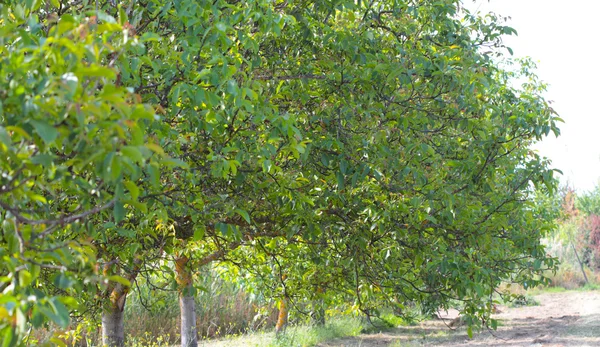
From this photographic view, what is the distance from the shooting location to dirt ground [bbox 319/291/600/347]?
12164 millimetres

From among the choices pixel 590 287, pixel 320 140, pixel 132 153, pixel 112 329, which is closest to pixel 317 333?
pixel 112 329

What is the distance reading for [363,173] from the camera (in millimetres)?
4121

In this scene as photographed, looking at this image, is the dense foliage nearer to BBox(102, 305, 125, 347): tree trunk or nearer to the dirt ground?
BBox(102, 305, 125, 347): tree trunk

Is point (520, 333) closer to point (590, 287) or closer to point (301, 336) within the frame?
point (301, 336)

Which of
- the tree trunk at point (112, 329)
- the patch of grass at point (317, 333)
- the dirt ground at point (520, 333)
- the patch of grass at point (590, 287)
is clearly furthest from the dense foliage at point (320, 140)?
the patch of grass at point (590, 287)

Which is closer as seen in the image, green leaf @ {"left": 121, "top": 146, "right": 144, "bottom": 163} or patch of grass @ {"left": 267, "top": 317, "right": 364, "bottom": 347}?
green leaf @ {"left": 121, "top": 146, "right": 144, "bottom": 163}

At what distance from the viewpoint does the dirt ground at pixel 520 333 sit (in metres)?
12.2

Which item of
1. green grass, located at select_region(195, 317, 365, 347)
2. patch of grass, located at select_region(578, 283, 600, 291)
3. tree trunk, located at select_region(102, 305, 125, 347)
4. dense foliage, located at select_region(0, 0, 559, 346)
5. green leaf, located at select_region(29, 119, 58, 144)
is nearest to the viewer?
green leaf, located at select_region(29, 119, 58, 144)

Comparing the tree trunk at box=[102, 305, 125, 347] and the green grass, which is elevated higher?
the tree trunk at box=[102, 305, 125, 347]

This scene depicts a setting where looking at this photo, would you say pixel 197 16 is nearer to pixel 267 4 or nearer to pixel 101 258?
pixel 267 4

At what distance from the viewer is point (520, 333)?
543 inches

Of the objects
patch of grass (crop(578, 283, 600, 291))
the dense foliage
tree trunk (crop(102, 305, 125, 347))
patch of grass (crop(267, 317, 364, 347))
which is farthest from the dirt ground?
patch of grass (crop(578, 283, 600, 291))

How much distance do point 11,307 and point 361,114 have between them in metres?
3.10

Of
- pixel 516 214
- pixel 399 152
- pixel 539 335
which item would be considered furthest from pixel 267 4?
pixel 539 335
